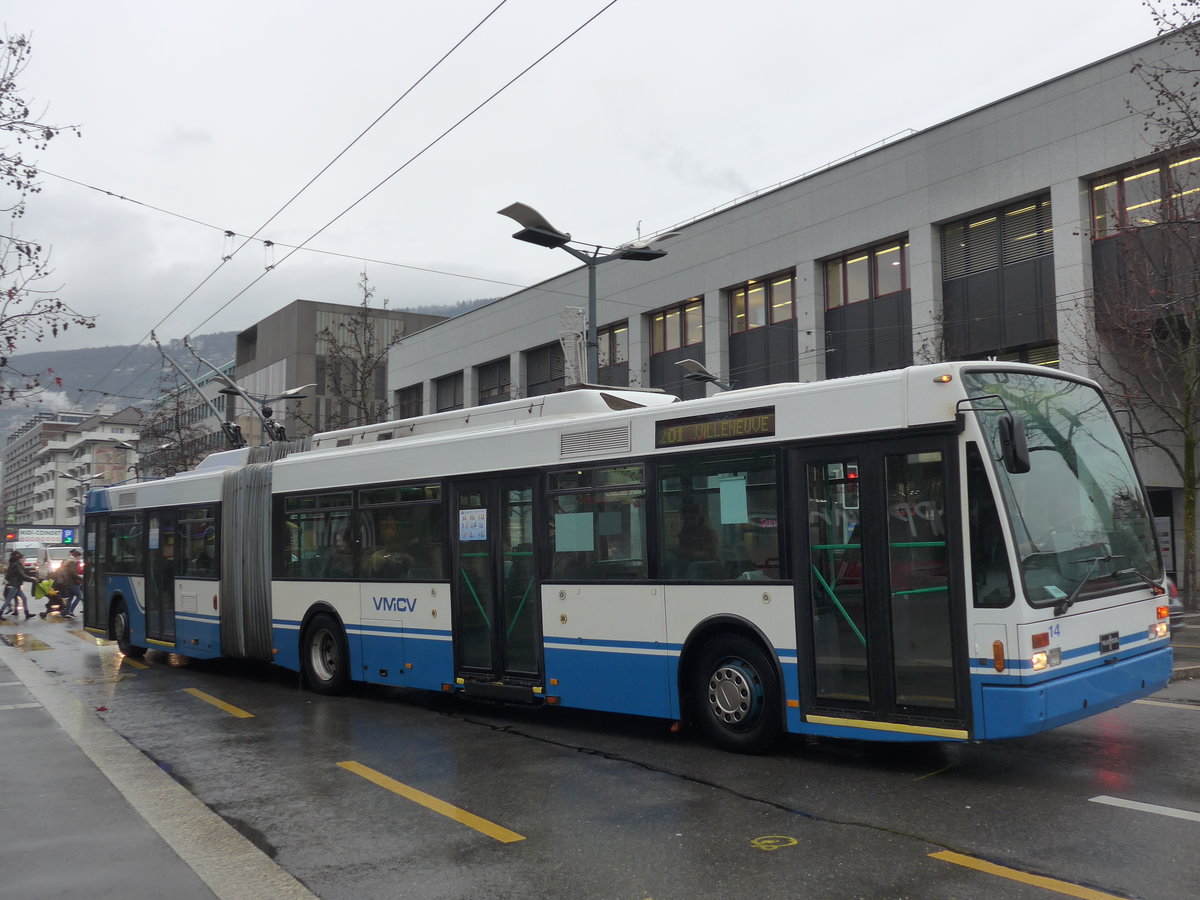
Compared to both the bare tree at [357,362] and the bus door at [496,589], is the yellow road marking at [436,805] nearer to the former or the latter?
the bus door at [496,589]

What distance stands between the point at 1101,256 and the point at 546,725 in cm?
1917

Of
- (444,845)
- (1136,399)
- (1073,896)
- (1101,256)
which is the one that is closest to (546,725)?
(444,845)

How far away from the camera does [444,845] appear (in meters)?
→ 5.94

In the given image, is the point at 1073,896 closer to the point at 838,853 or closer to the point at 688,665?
the point at 838,853

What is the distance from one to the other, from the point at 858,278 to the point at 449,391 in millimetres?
24732

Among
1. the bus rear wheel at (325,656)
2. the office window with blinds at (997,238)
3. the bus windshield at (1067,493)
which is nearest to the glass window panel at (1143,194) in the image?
the office window with blinds at (997,238)

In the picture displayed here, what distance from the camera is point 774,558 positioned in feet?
25.5

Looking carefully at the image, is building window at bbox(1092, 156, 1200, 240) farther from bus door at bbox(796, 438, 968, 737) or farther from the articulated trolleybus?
bus door at bbox(796, 438, 968, 737)

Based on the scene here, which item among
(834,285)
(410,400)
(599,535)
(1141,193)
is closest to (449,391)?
(410,400)

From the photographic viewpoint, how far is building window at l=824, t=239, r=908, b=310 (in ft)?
91.6

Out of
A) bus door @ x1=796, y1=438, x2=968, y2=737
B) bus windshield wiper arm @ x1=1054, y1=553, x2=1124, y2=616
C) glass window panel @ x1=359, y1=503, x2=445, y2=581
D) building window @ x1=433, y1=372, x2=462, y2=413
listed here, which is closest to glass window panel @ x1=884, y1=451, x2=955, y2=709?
bus door @ x1=796, y1=438, x2=968, y2=737

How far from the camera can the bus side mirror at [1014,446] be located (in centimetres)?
652

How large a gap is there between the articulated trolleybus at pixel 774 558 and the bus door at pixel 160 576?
16.2 feet

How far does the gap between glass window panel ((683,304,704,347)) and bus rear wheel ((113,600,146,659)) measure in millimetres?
21054
